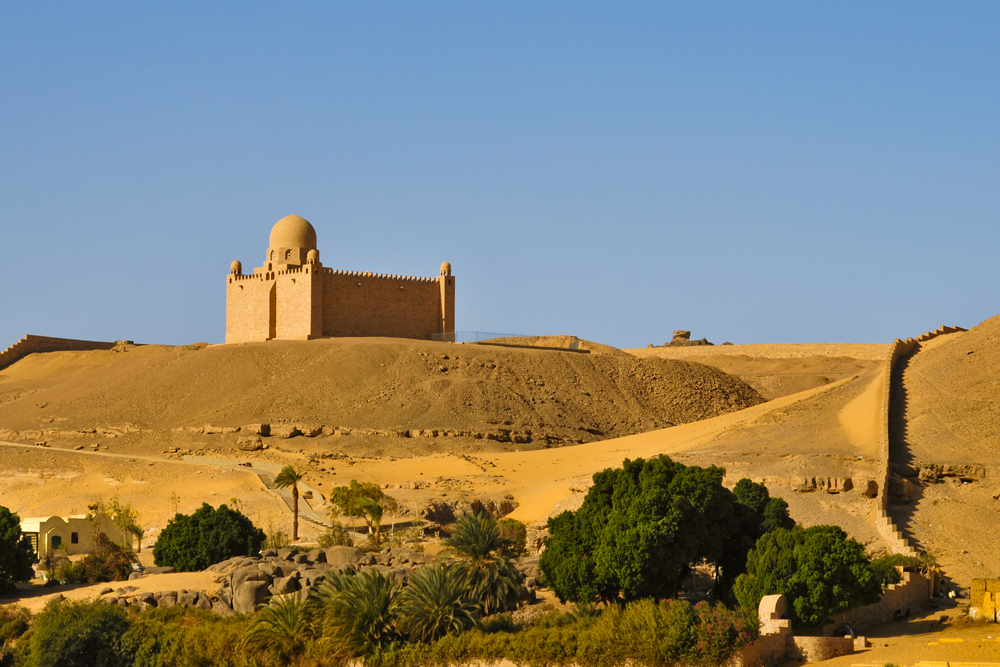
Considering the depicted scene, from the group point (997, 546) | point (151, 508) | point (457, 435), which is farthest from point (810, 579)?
point (457, 435)

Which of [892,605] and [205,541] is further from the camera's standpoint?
[205,541]

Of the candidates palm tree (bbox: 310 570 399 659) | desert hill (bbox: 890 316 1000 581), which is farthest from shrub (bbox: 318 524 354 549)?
desert hill (bbox: 890 316 1000 581)

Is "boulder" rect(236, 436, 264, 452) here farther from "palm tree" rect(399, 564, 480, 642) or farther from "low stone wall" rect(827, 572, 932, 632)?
"low stone wall" rect(827, 572, 932, 632)

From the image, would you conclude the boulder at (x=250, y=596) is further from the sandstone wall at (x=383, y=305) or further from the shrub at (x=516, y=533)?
the sandstone wall at (x=383, y=305)

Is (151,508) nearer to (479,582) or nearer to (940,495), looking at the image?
(479,582)

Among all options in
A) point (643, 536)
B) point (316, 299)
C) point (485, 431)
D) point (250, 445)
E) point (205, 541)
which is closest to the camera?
point (643, 536)

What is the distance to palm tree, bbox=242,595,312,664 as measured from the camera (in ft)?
66.5

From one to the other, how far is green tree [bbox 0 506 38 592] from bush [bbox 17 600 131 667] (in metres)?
3.69

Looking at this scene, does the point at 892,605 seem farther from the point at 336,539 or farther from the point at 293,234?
the point at 293,234

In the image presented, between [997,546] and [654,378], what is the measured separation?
2983cm

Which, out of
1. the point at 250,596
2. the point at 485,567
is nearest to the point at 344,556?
the point at 250,596

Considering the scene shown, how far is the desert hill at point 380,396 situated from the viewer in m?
45.7

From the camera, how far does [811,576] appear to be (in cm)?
2039

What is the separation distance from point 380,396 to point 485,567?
27819mm
